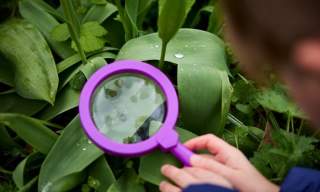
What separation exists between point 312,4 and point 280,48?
0.09 metres

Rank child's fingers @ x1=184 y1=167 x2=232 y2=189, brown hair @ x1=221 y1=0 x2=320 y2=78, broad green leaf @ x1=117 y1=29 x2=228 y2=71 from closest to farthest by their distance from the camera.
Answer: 1. brown hair @ x1=221 y1=0 x2=320 y2=78
2. child's fingers @ x1=184 y1=167 x2=232 y2=189
3. broad green leaf @ x1=117 y1=29 x2=228 y2=71

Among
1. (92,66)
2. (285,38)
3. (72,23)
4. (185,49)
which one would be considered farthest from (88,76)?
(285,38)

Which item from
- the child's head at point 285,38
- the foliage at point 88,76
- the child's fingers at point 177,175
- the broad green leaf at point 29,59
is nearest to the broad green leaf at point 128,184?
the foliage at point 88,76

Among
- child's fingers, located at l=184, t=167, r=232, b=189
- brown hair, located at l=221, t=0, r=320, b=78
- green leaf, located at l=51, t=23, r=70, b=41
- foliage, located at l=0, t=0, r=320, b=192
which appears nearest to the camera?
brown hair, located at l=221, t=0, r=320, b=78

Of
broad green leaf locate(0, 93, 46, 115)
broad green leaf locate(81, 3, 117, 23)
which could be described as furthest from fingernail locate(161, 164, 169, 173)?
broad green leaf locate(81, 3, 117, 23)

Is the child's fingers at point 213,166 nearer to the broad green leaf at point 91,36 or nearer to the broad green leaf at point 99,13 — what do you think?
the broad green leaf at point 91,36

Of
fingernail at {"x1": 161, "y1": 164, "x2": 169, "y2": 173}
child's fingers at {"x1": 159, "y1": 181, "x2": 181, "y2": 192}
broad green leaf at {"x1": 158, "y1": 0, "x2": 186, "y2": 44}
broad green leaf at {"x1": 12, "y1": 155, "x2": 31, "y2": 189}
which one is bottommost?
broad green leaf at {"x1": 12, "y1": 155, "x2": 31, "y2": 189}

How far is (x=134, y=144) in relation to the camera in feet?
4.23

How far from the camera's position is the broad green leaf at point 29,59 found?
152cm

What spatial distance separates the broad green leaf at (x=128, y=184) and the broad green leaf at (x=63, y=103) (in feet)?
0.65

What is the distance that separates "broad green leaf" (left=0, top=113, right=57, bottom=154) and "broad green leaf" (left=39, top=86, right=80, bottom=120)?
0.09m

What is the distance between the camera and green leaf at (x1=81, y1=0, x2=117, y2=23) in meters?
1.68

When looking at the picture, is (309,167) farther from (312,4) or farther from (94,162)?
(312,4)

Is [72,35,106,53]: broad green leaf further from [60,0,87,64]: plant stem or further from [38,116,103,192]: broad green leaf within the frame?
[38,116,103,192]: broad green leaf
